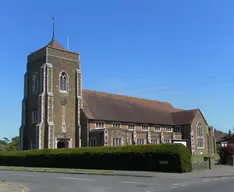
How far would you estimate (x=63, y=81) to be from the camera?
4772 centimetres

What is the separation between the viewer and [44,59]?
46.2 metres

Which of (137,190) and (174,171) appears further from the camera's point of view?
(174,171)

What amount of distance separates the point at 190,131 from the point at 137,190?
4577cm

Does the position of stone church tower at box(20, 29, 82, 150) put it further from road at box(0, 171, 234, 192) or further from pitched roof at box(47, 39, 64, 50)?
road at box(0, 171, 234, 192)

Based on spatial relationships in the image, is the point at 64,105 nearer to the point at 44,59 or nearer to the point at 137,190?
the point at 44,59

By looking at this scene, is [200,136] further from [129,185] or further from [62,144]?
[129,185]

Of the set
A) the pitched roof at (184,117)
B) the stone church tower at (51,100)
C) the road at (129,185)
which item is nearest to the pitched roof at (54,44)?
the stone church tower at (51,100)

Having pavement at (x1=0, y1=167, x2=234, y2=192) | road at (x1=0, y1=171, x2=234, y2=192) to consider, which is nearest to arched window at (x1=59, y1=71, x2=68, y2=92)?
pavement at (x1=0, y1=167, x2=234, y2=192)

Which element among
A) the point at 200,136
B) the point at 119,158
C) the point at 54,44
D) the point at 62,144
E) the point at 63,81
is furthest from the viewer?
the point at 200,136

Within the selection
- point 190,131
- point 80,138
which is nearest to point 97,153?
point 80,138

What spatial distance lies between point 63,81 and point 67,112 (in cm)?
472

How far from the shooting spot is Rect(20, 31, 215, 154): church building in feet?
146

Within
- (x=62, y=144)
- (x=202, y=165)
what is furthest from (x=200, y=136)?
(x=202, y=165)

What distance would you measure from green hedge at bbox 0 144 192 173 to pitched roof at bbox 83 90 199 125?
38.0ft
